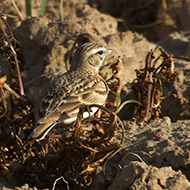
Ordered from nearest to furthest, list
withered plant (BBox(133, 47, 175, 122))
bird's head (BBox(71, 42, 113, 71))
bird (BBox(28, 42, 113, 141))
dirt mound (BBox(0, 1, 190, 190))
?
dirt mound (BBox(0, 1, 190, 190)) → bird (BBox(28, 42, 113, 141)) → withered plant (BBox(133, 47, 175, 122)) → bird's head (BBox(71, 42, 113, 71))

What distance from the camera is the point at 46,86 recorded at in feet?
18.7

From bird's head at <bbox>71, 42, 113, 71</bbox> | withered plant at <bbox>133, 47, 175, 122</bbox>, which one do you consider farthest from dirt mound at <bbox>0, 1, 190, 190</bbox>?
bird's head at <bbox>71, 42, 113, 71</bbox>

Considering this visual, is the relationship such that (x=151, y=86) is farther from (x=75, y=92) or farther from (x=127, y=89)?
(x=75, y=92)

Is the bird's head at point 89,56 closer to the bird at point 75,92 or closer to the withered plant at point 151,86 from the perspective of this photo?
the bird at point 75,92

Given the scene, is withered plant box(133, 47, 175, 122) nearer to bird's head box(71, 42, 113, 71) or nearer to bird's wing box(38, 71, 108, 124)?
bird's wing box(38, 71, 108, 124)

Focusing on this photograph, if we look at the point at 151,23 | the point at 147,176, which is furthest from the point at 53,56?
the point at 151,23

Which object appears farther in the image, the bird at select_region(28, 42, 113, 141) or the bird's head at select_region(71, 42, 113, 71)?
the bird's head at select_region(71, 42, 113, 71)

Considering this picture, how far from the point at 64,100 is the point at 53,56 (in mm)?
1515

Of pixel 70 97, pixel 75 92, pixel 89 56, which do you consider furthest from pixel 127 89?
pixel 70 97

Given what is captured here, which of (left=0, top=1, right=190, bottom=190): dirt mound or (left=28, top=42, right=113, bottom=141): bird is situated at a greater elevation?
(left=28, top=42, right=113, bottom=141): bird

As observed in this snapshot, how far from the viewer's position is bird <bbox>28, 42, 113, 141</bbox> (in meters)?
4.26

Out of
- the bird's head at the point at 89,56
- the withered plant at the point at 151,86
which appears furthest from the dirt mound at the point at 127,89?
the bird's head at the point at 89,56

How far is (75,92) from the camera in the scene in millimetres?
4645

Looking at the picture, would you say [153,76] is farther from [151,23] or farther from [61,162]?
[151,23]
